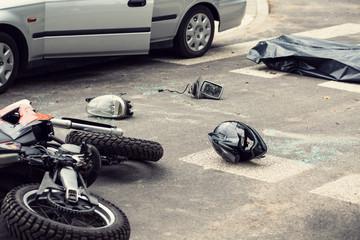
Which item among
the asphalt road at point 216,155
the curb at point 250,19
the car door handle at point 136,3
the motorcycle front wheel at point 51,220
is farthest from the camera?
the curb at point 250,19

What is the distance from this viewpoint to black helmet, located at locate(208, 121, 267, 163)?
6.12 metres

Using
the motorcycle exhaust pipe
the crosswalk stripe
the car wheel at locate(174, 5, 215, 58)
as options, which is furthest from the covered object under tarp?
the motorcycle exhaust pipe

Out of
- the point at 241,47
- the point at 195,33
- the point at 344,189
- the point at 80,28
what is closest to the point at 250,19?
the point at 241,47

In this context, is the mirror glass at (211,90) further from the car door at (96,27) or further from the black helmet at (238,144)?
the black helmet at (238,144)

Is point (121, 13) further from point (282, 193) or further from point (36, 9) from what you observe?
point (282, 193)

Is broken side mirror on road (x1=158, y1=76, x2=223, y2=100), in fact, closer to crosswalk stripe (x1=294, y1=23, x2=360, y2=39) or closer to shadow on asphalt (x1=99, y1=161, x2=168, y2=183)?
shadow on asphalt (x1=99, y1=161, x2=168, y2=183)

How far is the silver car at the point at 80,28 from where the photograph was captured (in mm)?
8695

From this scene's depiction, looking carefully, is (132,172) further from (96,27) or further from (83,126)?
(96,27)

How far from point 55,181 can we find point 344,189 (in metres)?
2.38

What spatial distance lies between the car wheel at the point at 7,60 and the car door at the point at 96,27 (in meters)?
0.44

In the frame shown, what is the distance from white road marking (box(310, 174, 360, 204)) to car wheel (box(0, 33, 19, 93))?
4510 mm

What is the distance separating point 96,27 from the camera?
9.32 meters

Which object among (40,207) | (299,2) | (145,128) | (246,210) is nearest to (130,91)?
(145,128)

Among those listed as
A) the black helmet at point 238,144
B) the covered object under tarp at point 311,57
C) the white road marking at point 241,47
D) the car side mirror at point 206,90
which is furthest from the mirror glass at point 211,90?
the black helmet at point 238,144
